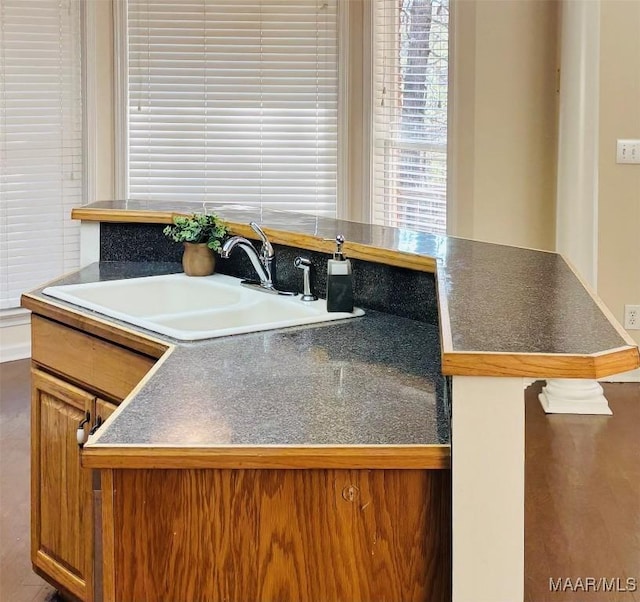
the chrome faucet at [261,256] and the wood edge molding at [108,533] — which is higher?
the chrome faucet at [261,256]

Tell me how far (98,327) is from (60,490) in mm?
461

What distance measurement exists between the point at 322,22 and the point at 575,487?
3.09 metres

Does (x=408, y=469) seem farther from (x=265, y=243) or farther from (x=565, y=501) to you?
(x=565, y=501)

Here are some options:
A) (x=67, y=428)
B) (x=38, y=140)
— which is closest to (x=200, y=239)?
(x=67, y=428)

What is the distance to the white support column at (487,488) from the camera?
4.02 ft

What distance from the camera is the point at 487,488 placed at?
4.09 ft

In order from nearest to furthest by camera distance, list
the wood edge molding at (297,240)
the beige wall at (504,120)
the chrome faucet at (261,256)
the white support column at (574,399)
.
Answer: the wood edge molding at (297,240)
the chrome faucet at (261,256)
the white support column at (574,399)
the beige wall at (504,120)

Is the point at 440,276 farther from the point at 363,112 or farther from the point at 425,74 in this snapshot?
the point at 363,112

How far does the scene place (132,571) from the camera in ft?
4.59

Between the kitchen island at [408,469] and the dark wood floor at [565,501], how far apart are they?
4.16 feet

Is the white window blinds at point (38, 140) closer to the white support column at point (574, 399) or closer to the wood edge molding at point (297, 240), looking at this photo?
the wood edge molding at point (297, 240)

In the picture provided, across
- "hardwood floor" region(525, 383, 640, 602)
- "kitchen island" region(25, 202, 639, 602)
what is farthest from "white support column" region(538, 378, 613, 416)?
"kitchen island" region(25, 202, 639, 602)

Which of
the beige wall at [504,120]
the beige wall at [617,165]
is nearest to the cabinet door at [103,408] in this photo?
the beige wall at [504,120]

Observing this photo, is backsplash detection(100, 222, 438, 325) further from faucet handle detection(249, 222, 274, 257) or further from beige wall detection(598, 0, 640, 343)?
Result: beige wall detection(598, 0, 640, 343)
